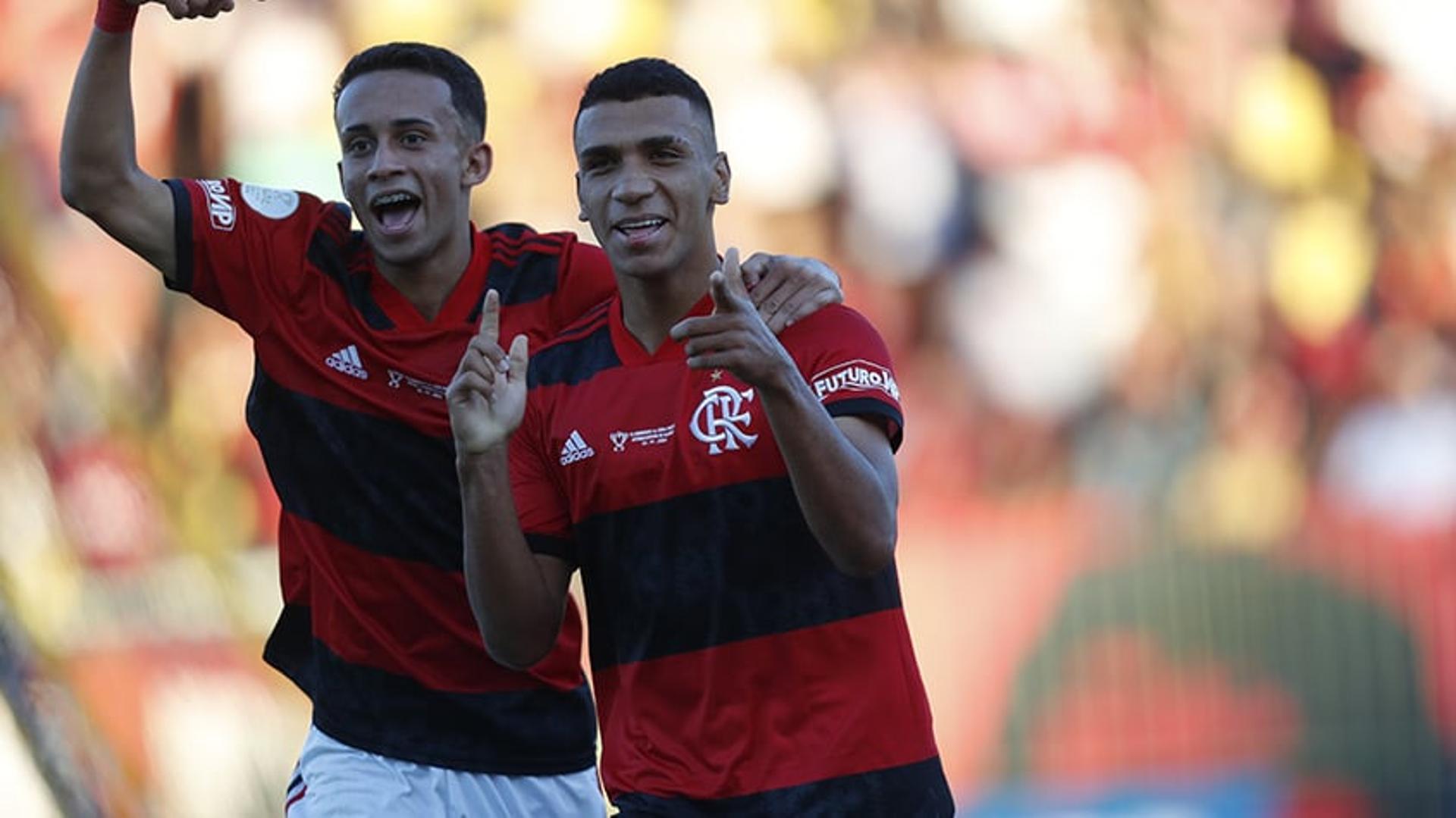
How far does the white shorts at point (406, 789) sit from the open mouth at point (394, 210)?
107 cm

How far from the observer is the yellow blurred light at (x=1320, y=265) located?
8.27 m

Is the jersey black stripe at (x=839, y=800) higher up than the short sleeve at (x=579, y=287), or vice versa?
the short sleeve at (x=579, y=287)

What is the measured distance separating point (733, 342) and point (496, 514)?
2.04 feet

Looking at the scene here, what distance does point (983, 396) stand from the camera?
816 cm

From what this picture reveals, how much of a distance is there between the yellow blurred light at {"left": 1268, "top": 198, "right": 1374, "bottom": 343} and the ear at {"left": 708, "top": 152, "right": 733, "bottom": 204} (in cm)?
449

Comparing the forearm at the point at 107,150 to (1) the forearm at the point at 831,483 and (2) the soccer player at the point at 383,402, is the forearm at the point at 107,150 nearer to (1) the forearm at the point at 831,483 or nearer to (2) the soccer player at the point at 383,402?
(2) the soccer player at the point at 383,402

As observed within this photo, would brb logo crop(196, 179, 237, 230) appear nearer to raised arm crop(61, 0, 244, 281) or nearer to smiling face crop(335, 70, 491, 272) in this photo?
raised arm crop(61, 0, 244, 281)

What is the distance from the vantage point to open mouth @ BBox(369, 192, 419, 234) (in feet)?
14.9

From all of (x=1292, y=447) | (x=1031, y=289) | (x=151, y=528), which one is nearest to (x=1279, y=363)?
(x=1292, y=447)

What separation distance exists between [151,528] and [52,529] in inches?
14.8

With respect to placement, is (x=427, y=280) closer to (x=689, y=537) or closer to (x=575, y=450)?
(x=575, y=450)

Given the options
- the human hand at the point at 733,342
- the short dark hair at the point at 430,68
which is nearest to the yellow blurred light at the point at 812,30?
the short dark hair at the point at 430,68

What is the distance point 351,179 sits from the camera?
456 cm

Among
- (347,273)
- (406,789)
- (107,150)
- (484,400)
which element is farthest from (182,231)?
(406,789)
